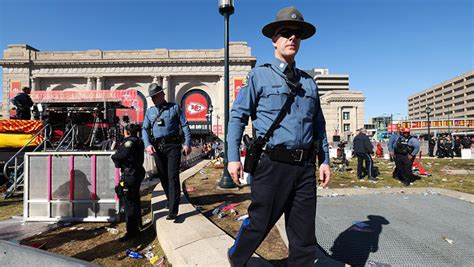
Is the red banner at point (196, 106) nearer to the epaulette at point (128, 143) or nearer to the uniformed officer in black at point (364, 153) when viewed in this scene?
the uniformed officer in black at point (364, 153)

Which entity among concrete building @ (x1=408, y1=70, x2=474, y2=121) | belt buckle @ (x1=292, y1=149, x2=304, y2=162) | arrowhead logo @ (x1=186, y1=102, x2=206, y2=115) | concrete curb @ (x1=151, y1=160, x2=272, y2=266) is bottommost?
concrete curb @ (x1=151, y1=160, x2=272, y2=266)

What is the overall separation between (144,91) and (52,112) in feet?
135

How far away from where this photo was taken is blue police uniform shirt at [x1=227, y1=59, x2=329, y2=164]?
180 cm

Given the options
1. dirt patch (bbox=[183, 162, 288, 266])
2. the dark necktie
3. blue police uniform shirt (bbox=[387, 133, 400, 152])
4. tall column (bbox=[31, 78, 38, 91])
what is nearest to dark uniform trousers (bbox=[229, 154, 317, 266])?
the dark necktie

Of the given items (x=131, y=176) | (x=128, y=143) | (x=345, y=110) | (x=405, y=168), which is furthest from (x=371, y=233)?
(x=345, y=110)

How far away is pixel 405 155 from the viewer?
754 centimetres

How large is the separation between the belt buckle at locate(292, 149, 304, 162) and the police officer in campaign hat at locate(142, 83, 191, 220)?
6.94 feet

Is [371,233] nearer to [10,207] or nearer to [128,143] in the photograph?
[128,143]

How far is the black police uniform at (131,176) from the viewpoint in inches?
129

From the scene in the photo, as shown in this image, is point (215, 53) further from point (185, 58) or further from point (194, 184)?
point (194, 184)

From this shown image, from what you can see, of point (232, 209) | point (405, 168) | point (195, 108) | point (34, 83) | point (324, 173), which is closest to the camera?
→ point (324, 173)

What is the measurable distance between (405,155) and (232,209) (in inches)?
241

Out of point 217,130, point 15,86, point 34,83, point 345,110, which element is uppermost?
point 34,83

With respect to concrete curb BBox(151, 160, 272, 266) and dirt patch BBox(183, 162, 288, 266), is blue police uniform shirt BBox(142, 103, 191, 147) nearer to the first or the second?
concrete curb BBox(151, 160, 272, 266)
